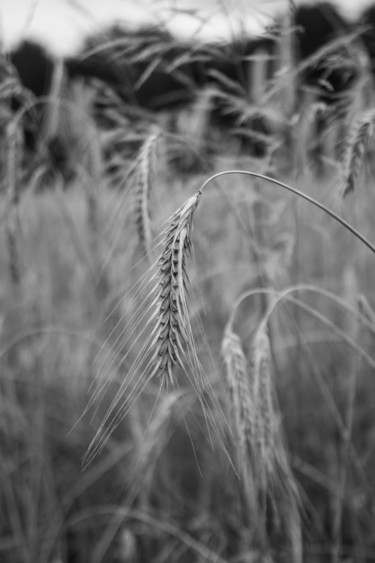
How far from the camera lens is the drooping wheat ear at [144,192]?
90 centimetres

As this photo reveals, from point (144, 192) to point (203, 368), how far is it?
0.32 m

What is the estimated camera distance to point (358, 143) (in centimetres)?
86

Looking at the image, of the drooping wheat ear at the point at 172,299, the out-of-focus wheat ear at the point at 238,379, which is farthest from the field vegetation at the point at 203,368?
the drooping wheat ear at the point at 172,299

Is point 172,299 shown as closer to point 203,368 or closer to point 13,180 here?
point 203,368

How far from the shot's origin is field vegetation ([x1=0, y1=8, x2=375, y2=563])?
41.8 inches

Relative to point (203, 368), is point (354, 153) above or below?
above

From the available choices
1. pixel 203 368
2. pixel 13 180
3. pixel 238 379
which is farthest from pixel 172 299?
pixel 13 180

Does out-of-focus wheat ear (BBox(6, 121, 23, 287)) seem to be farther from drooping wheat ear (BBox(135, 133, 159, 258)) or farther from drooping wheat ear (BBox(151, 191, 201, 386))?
drooping wheat ear (BBox(151, 191, 201, 386))

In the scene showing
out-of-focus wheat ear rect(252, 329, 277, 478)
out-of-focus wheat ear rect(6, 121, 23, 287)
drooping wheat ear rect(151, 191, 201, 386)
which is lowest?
out-of-focus wheat ear rect(252, 329, 277, 478)

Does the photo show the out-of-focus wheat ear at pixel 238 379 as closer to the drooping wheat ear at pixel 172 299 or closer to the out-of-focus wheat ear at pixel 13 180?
the drooping wheat ear at pixel 172 299

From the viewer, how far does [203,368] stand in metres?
0.99

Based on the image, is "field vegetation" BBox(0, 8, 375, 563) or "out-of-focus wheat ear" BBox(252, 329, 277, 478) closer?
"out-of-focus wheat ear" BBox(252, 329, 277, 478)

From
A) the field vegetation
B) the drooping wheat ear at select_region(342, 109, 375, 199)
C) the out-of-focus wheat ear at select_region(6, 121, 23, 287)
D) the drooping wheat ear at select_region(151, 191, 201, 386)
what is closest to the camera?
the drooping wheat ear at select_region(151, 191, 201, 386)

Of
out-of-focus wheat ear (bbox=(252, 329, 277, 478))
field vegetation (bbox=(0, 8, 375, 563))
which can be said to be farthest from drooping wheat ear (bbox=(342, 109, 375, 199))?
out-of-focus wheat ear (bbox=(252, 329, 277, 478))
